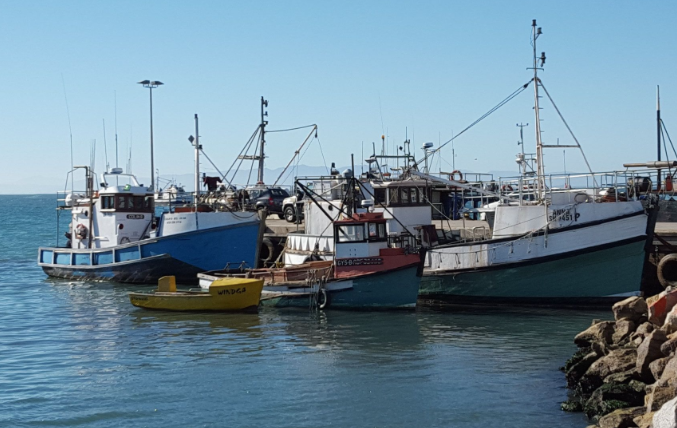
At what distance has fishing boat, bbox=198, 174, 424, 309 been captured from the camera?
2481 cm

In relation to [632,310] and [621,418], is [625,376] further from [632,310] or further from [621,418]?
[632,310]

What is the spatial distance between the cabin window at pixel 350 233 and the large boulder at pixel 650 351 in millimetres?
12134

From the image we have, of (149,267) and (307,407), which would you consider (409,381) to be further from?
(149,267)

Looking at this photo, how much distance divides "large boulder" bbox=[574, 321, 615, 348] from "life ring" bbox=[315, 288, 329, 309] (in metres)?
9.33

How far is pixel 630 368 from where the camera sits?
1496 centimetres

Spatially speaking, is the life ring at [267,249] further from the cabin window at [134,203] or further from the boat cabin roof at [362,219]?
the boat cabin roof at [362,219]

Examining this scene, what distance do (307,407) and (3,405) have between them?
5580mm

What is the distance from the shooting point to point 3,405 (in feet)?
51.8

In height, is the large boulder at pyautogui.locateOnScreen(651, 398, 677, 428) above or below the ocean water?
above

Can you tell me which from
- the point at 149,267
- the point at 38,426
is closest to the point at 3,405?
the point at 38,426

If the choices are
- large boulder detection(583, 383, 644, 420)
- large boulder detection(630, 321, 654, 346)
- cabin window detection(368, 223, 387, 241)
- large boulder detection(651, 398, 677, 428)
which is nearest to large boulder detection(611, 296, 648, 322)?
large boulder detection(630, 321, 654, 346)

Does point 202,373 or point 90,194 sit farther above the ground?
point 90,194

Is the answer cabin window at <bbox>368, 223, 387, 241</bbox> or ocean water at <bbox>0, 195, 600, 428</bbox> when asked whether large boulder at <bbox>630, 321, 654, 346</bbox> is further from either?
cabin window at <bbox>368, 223, 387, 241</bbox>

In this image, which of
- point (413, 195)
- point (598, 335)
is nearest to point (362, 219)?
→ point (413, 195)
